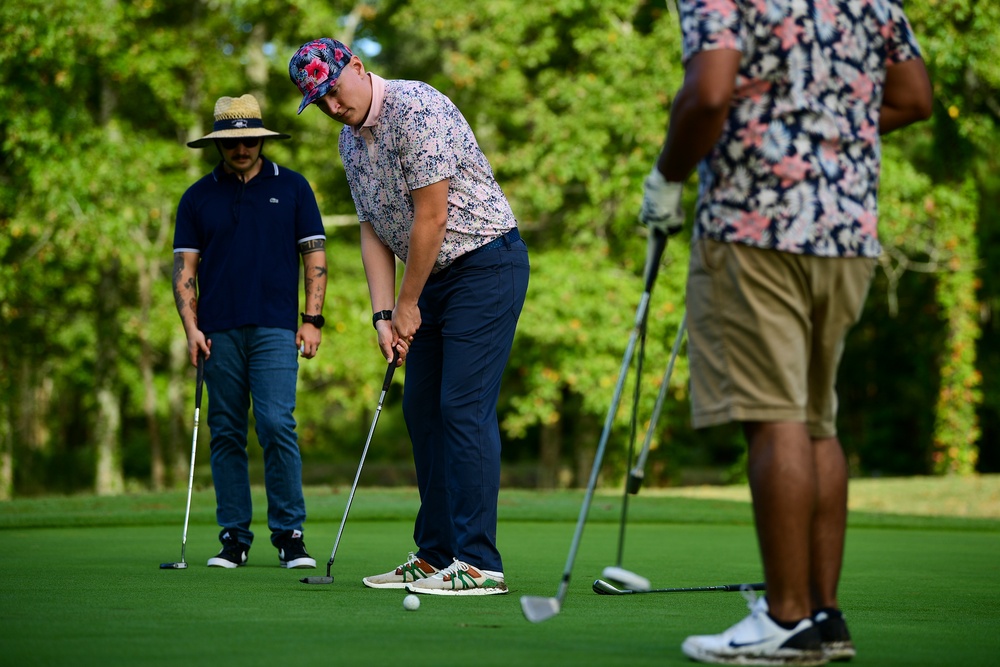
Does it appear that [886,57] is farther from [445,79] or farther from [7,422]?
[7,422]

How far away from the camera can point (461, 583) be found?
4.46m

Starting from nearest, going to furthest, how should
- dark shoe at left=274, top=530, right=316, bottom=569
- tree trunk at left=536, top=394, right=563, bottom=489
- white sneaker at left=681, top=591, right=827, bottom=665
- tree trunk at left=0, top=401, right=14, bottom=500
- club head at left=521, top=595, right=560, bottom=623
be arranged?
white sneaker at left=681, top=591, right=827, bottom=665 < club head at left=521, top=595, right=560, bottom=623 < dark shoe at left=274, top=530, right=316, bottom=569 < tree trunk at left=0, top=401, right=14, bottom=500 < tree trunk at left=536, top=394, right=563, bottom=489

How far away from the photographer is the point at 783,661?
119 inches

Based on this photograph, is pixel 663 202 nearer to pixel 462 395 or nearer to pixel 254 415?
pixel 462 395

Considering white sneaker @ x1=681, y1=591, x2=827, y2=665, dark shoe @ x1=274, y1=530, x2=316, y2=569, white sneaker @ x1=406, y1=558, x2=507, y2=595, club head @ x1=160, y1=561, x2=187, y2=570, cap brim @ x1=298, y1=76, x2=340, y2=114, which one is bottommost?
club head @ x1=160, y1=561, x2=187, y2=570

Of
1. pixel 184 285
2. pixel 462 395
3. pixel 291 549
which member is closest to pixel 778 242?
pixel 462 395

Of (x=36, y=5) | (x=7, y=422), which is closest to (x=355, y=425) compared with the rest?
(x=7, y=422)

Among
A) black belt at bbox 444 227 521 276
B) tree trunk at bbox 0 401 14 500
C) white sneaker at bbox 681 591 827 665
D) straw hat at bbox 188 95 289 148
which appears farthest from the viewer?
tree trunk at bbox 0 401 14 500

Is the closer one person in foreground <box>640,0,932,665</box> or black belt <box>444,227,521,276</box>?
person in foreground <box>640,0,932,665</box>

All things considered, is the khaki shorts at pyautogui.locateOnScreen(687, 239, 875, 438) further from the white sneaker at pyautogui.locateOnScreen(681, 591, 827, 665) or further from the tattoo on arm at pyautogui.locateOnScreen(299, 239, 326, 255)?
the tattoo on arm at pyautogui.locateOnScreen(299, 239, 326, 255)

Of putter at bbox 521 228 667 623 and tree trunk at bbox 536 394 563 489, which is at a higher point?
putter at bbox 521 228 667 623

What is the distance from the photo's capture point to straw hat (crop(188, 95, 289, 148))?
583cm

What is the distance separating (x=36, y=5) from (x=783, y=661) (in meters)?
15.1

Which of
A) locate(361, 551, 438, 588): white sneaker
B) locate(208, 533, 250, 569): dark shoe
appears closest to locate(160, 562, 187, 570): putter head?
locate(208, 533, 250, 569): dark shoe
